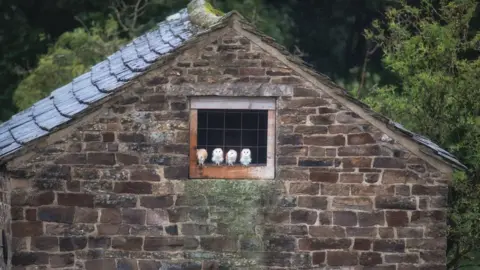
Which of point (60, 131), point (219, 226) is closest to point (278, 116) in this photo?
point (219, 226)

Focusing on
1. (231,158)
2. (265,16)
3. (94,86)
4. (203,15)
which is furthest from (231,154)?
(265,16)

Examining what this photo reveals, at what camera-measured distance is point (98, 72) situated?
17828 millimetres

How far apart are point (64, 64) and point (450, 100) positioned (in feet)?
37.3

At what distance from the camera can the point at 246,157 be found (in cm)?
1520

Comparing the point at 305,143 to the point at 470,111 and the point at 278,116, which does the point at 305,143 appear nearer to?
the point at 278,116

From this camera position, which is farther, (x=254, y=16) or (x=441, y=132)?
(x=254, y=16)

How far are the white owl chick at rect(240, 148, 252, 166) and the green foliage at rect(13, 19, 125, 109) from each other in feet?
40.5

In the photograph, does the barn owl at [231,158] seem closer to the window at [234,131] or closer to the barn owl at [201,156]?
the window at [234,131]

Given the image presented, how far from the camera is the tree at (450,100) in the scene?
18.5 metres

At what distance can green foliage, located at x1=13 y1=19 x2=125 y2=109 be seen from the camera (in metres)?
27.5

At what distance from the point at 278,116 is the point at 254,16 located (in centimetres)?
1564

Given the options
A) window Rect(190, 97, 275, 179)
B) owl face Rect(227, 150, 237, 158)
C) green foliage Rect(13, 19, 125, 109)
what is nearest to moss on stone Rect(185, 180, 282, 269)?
window Rect(190, 97, 275, 179)

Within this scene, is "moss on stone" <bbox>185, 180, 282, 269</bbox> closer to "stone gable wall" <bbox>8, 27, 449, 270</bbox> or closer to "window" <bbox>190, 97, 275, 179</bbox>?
"stone gable wall" <bbox>8, 27, 449, 270</bbox>

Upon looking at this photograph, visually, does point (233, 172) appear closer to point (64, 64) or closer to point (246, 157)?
point (246, 157)
